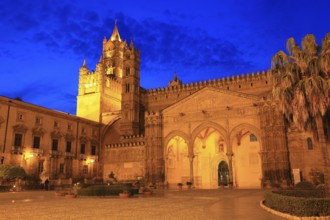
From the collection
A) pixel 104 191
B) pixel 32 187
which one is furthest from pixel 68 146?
pixel 104 191

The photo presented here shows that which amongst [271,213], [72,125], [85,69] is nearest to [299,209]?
[271,213]

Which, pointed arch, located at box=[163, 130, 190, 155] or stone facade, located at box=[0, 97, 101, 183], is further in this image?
pointed arch, located at box=[163, 130, 190, 155]

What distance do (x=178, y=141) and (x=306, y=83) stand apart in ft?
82.6

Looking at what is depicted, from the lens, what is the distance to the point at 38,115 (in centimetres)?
3828

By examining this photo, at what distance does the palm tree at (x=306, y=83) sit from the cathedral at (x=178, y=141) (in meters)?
11.4

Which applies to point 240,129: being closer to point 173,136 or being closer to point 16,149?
point 173,136

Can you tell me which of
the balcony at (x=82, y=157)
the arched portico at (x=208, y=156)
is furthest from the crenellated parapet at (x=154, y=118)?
the balcony at (x=82, y=157)

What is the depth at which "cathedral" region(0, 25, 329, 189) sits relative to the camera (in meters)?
30.4

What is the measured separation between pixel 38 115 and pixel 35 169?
22.1ft

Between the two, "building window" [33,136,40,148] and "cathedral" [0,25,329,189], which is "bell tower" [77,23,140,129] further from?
"building window" [33,136,40,148]

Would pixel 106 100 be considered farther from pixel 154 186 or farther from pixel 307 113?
pixel 307 113

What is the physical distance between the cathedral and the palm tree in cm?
1139

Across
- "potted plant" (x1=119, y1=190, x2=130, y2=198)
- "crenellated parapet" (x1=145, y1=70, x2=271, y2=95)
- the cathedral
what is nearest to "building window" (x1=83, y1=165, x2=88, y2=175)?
the cathedral

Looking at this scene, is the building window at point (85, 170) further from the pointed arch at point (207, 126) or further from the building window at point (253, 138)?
the building window at point (253, 138)
